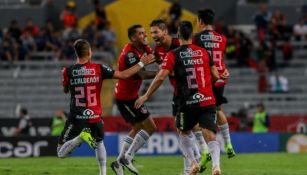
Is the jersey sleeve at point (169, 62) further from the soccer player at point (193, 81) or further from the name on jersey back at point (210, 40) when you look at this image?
the name on jersey back at point (210, 40)

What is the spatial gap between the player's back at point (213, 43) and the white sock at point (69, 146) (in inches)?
131

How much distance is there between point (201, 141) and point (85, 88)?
2.45m

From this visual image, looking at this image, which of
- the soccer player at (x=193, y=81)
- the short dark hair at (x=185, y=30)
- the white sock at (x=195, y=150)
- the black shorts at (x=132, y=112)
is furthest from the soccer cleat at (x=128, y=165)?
the short dark hair at (x=185, y=30)

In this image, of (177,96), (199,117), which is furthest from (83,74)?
(199,117)

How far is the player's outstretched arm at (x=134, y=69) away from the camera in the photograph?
56.5 ft

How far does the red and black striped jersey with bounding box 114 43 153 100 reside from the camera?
61.5 feet

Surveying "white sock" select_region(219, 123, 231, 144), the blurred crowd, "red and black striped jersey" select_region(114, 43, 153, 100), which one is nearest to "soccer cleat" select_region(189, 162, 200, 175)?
"red and black striped jersey" select_region(114, 43, 153, 100)

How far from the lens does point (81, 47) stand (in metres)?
16.8

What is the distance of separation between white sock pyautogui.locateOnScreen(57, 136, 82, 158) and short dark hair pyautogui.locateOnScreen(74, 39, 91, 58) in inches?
56.3

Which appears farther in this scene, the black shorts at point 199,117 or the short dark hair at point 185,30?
the black shorts at point 199,117

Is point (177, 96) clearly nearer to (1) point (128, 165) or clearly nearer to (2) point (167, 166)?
(1) point (128, 165)

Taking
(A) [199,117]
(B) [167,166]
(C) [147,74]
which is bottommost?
(B) [167,166]

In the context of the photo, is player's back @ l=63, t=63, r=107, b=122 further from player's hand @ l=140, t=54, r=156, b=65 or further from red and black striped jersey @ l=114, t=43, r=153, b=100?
red and black striped jersey @ l=114, t=43, r=153, b=100

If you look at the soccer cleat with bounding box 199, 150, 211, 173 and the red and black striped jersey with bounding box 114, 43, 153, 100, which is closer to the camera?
the soccer cleat with bounding box 199, 150, 211, 173
